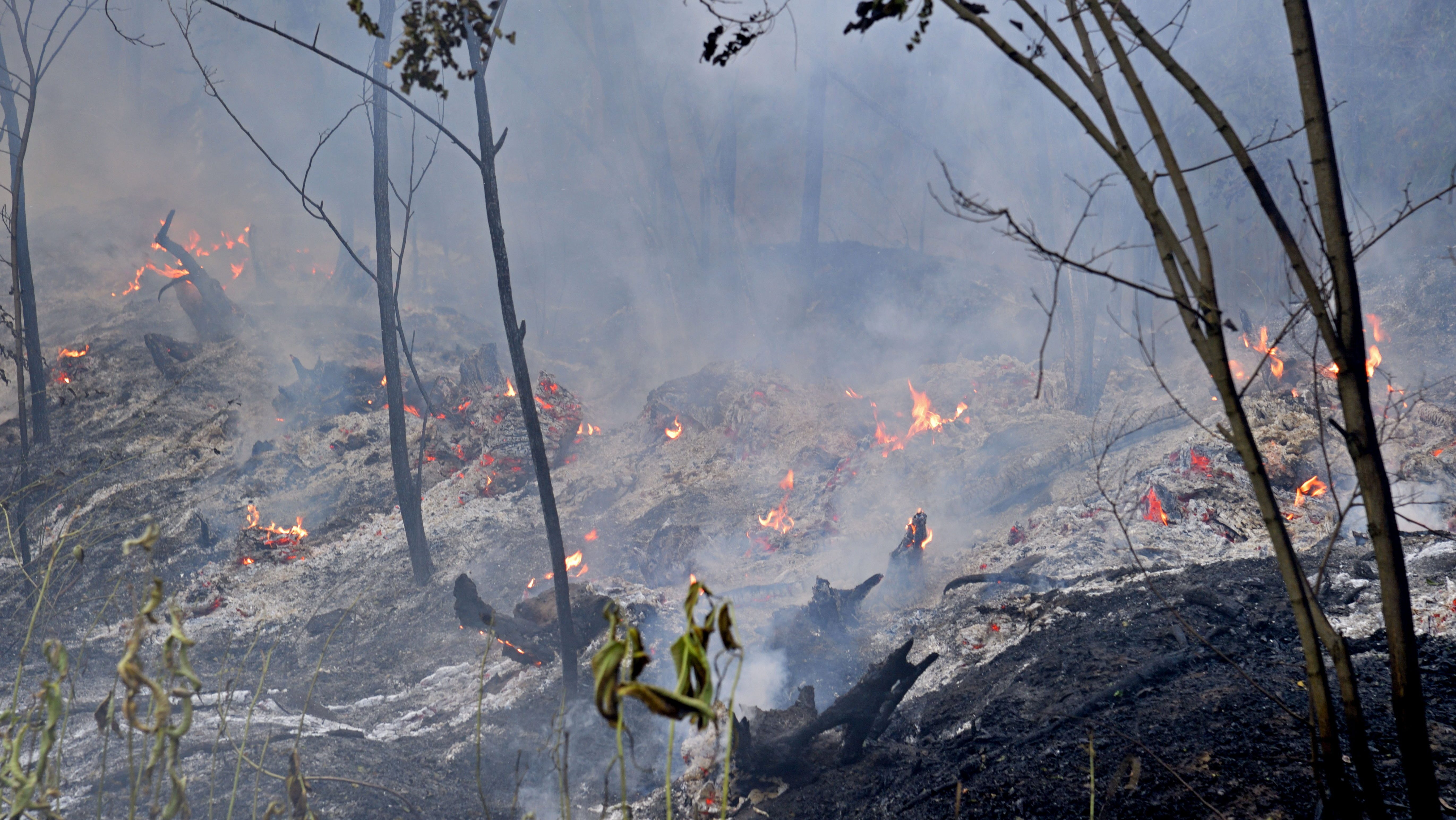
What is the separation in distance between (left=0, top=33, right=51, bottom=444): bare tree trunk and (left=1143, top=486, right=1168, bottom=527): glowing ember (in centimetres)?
1429

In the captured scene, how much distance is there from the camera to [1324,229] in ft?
4.82

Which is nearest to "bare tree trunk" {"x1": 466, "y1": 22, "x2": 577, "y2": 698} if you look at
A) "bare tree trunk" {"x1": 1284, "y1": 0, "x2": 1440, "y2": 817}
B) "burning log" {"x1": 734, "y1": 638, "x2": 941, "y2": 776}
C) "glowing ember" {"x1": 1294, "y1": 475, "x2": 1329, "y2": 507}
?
"burning log" {"x1": 734, "y1": 638, "x2": 941, "y2": 776}

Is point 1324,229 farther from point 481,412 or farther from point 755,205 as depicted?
point 755,205

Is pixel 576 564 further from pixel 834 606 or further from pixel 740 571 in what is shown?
pixel 834 606

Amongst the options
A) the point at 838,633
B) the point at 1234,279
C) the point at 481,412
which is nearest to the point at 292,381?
the point at 481,412

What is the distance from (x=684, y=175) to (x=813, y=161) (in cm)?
455

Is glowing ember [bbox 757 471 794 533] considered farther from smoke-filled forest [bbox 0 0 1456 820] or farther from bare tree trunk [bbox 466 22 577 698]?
bare tree trunk [bbox 466 22 577 698]

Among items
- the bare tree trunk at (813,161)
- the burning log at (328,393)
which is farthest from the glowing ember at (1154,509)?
the burning log at (328,393)

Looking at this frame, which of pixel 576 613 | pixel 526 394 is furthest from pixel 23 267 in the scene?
pixel 576 613

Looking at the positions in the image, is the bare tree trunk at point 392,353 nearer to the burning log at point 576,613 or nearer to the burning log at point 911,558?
the burning log at point 576,613

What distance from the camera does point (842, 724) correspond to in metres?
4.39

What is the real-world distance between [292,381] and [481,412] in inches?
250

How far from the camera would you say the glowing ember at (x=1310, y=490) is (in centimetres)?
756

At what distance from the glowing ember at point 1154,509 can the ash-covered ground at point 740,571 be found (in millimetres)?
29
